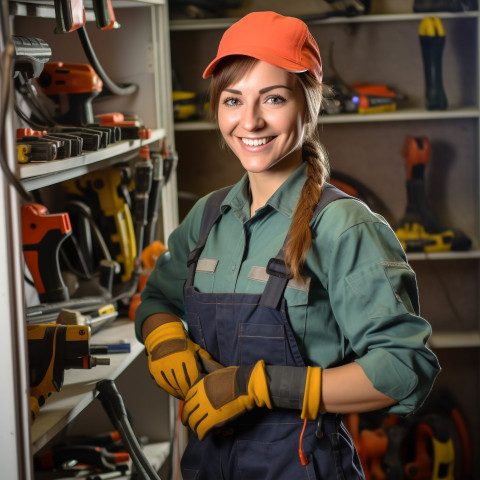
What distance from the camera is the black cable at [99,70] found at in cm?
191

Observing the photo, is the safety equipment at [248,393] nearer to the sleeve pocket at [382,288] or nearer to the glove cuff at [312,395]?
the glove cuff at [312,395]

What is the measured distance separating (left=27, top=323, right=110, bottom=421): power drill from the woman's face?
1.69ft

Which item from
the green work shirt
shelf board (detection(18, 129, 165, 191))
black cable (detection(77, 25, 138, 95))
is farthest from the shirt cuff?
black cable (detection(77, 25, 138, 95))

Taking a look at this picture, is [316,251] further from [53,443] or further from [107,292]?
[53,443]

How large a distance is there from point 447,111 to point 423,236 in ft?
1.83

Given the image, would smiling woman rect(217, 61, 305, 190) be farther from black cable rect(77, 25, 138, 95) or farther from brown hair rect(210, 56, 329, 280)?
black cable rect(77, 25, 138, 95)

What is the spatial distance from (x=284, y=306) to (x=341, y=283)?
0.12m

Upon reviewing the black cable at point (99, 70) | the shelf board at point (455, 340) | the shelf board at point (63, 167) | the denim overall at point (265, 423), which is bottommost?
the shelf board at point (455, 340)

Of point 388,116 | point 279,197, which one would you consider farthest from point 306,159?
point 388,116

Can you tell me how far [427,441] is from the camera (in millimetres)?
3074

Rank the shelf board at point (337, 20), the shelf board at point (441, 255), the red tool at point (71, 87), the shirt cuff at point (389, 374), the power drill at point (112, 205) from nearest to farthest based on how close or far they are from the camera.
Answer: the shirt cuff at point (389, 374) → the red tool at point (71, 87) → the power drill at point (112, 205) → the shelf board at point (337, 20) → the shelf board at point (441, 255)

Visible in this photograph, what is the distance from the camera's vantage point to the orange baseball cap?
130cm

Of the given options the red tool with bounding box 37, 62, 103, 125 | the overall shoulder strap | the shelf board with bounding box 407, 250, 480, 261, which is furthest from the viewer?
the shelf board with bounding box 407, 250, 480, 261

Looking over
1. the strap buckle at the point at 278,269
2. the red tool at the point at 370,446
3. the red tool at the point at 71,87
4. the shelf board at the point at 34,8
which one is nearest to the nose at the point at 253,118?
the strap buckle at the point at 278,269
